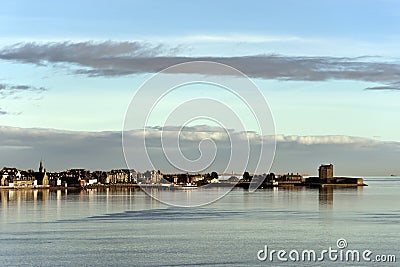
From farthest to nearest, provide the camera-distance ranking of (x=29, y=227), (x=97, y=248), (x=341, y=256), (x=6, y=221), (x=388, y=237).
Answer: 1. (x=6, y=221)
2. (x=29, y=227)
3. (x=388, y=237)
4. (x=97, y=248)
5. (x=341, y=256)

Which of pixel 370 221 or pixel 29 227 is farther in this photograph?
pixel 370 221

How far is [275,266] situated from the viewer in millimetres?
40281

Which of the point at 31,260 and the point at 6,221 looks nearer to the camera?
the point at 31,260

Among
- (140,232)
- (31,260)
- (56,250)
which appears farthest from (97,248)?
(140,232)

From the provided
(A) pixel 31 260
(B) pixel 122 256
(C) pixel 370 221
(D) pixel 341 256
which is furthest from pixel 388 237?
(A) pixel 31 260

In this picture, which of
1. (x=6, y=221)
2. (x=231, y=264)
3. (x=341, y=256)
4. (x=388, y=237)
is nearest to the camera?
(x=231, y=264)

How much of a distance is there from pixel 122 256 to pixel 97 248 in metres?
4.03

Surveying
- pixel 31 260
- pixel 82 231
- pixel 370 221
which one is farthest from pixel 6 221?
pixel 370 221

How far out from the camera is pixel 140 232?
186ft

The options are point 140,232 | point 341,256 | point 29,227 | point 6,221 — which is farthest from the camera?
point 6,221

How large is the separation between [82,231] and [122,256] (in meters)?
15.0

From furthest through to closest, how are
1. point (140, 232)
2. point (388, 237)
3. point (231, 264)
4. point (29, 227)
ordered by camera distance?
point (29, 227), point (140, 232), point (388, 237), point (231, 264)

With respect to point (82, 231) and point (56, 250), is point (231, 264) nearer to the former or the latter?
point (56, 250)

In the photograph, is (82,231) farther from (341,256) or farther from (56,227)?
(341,256)
